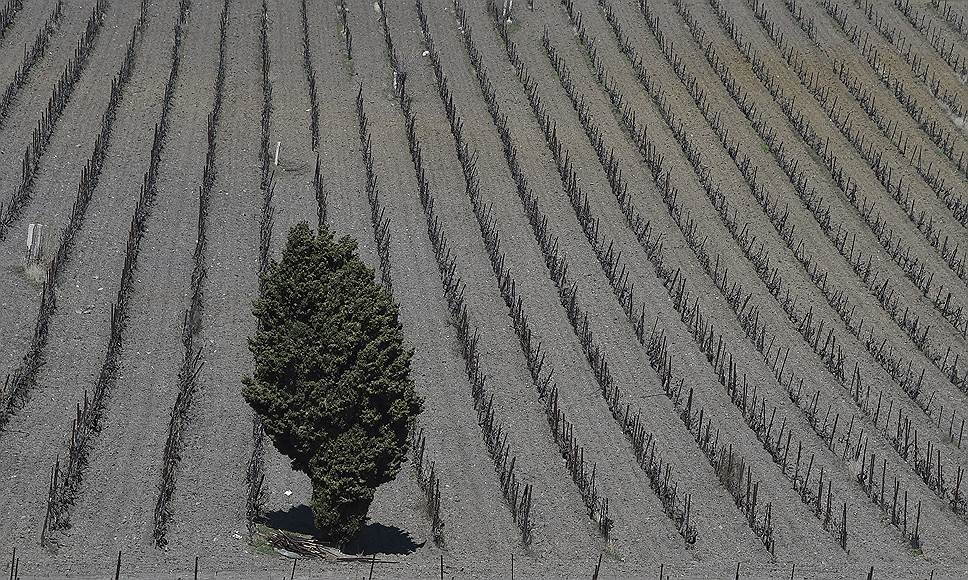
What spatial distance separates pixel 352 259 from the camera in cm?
2267

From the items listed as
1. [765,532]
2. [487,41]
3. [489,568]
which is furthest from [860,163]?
[489,568]

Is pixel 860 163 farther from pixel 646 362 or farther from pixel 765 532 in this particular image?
pixel 765 532

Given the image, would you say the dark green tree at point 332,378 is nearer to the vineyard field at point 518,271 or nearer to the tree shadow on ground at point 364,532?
the tree shadow on ground at point 364,532

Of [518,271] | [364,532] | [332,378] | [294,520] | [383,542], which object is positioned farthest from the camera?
[518,271]

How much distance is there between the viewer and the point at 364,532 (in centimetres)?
2419

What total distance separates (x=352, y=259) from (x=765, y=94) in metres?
25.8

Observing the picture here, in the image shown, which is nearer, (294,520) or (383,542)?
(383,542)

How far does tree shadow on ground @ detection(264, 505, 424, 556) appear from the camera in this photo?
2353 cm

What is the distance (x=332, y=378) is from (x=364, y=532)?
11.7ft

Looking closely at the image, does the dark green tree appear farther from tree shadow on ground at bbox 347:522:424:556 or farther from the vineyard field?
A: the vineyard field

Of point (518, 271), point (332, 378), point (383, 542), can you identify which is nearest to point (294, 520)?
point (383, 542)

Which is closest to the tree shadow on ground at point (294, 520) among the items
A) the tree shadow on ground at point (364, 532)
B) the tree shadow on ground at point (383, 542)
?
the tree shadow on ground at point (364, 532)

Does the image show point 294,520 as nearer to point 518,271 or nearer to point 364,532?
point 364,532

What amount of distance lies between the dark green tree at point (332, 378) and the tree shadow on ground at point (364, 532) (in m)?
1.31
